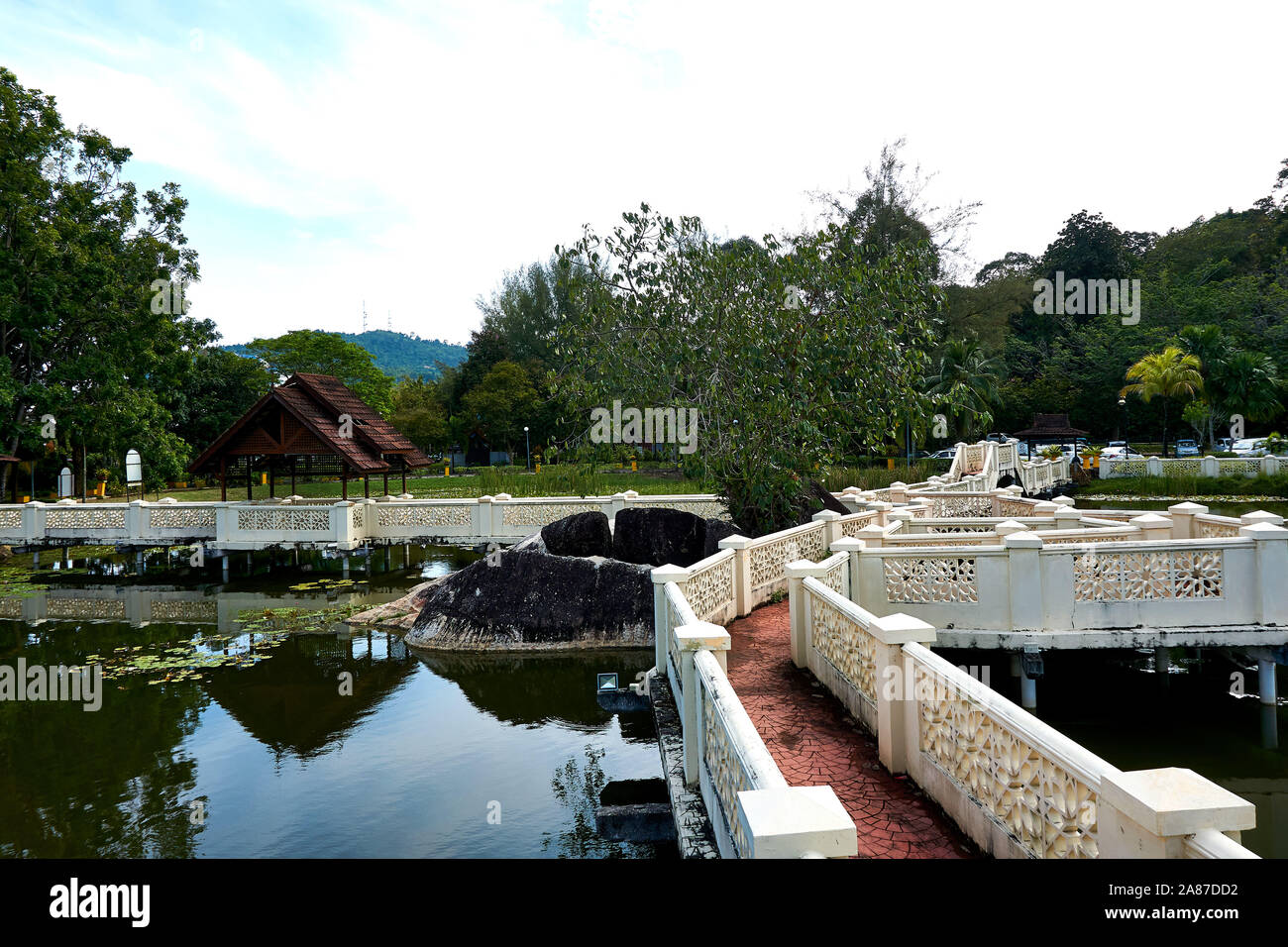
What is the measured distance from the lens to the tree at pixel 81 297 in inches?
925

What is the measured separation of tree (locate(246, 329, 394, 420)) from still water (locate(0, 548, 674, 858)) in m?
45.1

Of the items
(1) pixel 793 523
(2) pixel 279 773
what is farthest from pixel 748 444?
(2) pixel 279 773

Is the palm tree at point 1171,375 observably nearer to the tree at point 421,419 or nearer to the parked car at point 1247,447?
the parked car at point 1247,447

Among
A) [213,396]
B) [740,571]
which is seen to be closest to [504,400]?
[213,396]

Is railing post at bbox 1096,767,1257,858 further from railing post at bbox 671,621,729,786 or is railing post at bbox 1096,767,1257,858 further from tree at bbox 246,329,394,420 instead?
tree at bbox 246,329,394,420

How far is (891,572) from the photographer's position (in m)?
9.90

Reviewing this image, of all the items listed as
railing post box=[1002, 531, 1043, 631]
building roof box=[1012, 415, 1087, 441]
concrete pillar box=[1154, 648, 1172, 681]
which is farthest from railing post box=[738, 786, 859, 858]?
building roof box=[1012, 415, 1087, 441]

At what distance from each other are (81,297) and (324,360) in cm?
3440

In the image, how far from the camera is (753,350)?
46.9ft

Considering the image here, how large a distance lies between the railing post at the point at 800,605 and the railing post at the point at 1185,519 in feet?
23.7

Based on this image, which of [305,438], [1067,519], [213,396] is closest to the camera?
[1067,519]

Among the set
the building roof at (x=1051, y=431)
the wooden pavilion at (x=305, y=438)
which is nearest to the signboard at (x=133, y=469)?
the wooden pavilion at (x=305, y=438)

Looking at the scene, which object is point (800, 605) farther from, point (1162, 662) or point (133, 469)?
point (133, 469)
